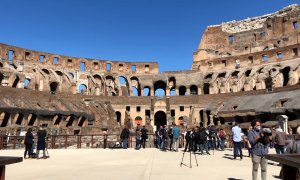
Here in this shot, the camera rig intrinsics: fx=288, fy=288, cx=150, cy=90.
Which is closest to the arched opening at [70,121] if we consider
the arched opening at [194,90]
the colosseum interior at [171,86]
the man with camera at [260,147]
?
the colosseum interior at [171,86]

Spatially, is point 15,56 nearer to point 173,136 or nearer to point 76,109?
point 76,109

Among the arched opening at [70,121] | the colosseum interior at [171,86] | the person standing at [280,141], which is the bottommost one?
the person standing at [280,141]

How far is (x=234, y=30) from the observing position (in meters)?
59.8

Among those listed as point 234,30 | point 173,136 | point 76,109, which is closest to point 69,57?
point 76,109

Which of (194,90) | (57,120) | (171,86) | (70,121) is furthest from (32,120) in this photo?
(194,90)

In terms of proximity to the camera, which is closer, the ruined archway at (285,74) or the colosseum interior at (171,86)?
the colosseum interior at (171,86)

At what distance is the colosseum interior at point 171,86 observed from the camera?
Answer: 32.5 meters

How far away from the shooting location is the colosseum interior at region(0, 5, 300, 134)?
3251cm

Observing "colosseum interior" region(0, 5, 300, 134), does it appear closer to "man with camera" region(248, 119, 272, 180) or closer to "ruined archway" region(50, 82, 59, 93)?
"ruined archway" region(50, 82, 59, 93)

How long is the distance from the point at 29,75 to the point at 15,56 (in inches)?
146

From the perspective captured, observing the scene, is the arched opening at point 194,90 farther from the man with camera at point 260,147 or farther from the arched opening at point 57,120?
the man with camera at point 260,147

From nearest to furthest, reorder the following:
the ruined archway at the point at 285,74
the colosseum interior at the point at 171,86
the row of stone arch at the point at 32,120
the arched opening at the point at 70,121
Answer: the row of stone arch at the point at 32,120 → the colosseum interior at the point at 171,86 → the arched opening at the point at 70,121 → the ruined archway at the point at 285,74

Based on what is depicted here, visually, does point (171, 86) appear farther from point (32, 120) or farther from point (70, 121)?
point (32, 120)

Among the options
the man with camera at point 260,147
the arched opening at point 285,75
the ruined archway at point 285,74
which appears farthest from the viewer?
the arched opening at point 285,75
